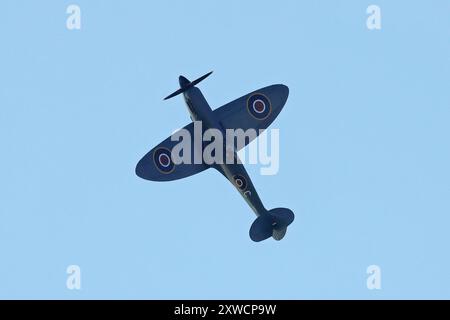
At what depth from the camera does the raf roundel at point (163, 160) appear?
120ft

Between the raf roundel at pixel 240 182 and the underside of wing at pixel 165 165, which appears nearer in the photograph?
the raf roundel at pixel 240 182

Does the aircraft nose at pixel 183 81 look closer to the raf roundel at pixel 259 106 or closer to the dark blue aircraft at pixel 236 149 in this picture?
the dark blue aircraft at pixel 236 149

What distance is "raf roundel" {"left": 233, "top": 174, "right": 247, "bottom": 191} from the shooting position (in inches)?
1412

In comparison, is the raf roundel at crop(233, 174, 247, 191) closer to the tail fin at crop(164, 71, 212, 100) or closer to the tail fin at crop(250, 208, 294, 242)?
the tail fin at crop(250, 208, 294, 242)

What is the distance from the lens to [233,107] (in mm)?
37250

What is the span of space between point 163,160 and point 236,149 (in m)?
3.16

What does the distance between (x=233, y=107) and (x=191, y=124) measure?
229 cm

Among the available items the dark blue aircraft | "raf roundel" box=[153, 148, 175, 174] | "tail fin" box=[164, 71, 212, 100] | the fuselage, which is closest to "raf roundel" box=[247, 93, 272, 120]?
the dark blue aircraft

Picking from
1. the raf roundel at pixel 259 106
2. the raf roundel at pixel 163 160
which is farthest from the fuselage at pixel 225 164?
the raf roundel at pixel 259 106
